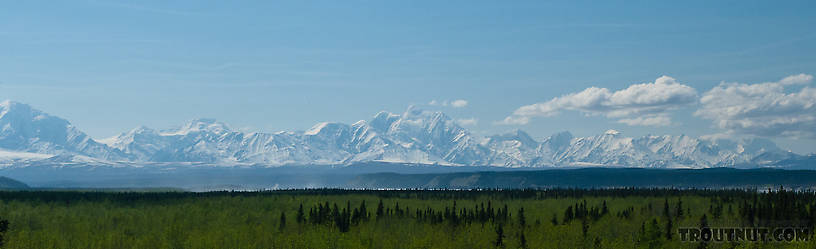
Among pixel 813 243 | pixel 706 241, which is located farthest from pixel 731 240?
pixel 813 243

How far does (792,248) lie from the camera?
18150 cm

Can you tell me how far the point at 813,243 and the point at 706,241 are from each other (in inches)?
950

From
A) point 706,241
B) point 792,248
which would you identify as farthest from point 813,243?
point 706,241

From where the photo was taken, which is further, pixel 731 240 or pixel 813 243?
pixel 731 240

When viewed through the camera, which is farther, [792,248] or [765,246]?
[765,246]

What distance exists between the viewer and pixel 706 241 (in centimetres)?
19938

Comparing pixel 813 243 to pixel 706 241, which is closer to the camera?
pixel 813 243

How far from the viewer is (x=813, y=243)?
186 meters

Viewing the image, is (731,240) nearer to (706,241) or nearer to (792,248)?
(706,241)

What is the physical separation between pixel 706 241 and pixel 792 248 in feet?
72.5

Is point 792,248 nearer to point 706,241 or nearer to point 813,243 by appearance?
point 813,243

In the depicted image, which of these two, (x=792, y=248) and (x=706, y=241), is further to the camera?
(x=706, y=241)

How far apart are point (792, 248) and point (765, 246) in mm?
16288

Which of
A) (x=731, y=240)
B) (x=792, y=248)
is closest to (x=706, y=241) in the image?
(x=731, y=240)
